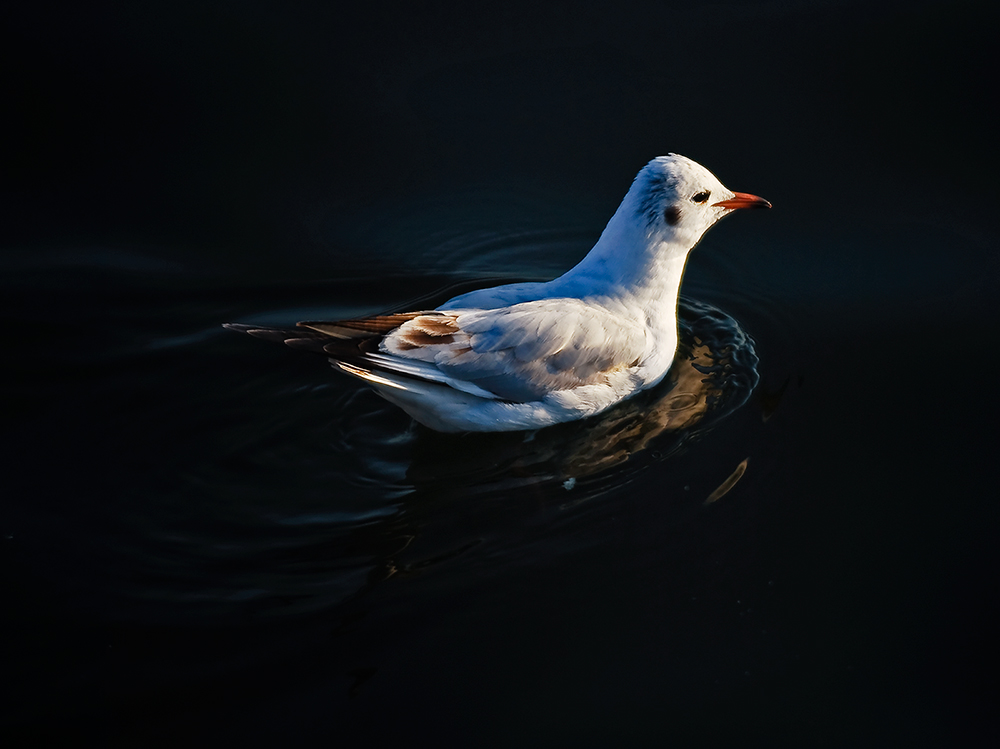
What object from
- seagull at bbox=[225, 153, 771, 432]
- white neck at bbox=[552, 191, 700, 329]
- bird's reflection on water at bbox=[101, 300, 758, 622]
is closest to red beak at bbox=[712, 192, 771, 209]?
seagull at bbox=[225, 153, 771, 432]

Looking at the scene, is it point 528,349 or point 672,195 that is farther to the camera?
point 672,195

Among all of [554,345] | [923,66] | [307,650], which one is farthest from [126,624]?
[923,66]

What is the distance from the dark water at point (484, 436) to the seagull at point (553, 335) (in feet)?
0.86

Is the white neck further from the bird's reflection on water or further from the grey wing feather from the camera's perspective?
the bird's reflection on water

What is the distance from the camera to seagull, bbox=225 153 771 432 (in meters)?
4.79

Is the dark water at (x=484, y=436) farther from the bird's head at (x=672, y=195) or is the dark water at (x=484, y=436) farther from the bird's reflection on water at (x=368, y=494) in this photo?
the bird's head at (x=672, y=195)

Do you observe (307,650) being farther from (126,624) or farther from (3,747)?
(3,747)

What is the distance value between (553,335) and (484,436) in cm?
74

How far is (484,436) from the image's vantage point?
5305 mm

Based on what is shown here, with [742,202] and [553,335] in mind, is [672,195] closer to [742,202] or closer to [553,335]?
[742,202]

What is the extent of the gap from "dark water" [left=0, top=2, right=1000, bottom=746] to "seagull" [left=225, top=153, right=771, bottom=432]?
10.4 inches

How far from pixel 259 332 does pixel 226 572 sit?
116 cm

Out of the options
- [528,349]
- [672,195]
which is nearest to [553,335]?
Answer: [528,349]

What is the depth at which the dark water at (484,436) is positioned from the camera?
3930mm
